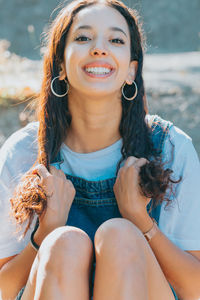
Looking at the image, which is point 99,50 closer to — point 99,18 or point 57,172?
point 99,18

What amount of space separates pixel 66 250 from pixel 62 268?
70 millimetres

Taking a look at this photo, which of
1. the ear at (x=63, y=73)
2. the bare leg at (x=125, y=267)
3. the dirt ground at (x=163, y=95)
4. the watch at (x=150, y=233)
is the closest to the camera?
the bare leg at (x=125, y=267)

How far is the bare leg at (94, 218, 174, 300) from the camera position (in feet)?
5.56

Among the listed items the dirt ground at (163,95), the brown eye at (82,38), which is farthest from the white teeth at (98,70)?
the dirt ground at (163,95)

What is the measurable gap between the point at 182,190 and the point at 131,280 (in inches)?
22.3

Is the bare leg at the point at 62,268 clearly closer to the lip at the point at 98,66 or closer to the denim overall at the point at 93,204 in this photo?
the denim overall at the point at 93,204

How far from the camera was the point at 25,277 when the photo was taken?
2074 millimetres

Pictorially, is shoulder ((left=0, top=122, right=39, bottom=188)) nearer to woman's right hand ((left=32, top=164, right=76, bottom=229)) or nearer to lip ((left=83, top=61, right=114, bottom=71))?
woman's right hand ((left=32, top=164, right=76, bottom=229))

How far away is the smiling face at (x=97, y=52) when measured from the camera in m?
2.14

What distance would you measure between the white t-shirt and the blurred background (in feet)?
2.40

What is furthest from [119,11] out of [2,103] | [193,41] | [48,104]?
[193,41]

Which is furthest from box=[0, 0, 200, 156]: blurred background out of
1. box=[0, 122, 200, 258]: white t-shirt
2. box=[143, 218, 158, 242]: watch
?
box=[143, 218, 158, 242]: watch

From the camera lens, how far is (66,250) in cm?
177

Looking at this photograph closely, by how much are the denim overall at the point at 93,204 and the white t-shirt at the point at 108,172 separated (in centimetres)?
4
